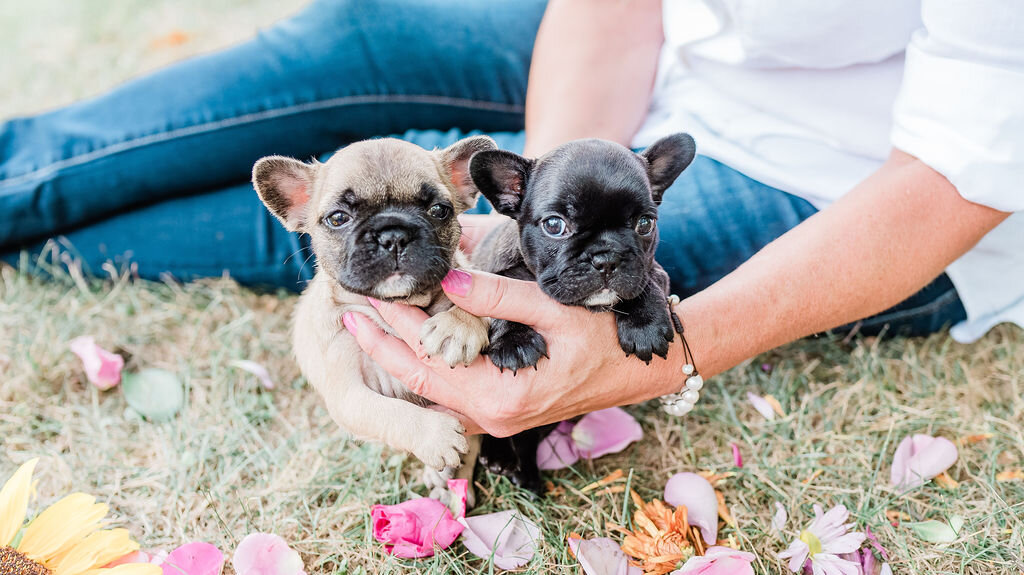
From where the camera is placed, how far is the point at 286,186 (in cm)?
228

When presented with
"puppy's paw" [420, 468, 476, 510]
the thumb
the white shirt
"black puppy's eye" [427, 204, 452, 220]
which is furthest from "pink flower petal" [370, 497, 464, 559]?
the white shirt

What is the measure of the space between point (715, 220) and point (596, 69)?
839 mm

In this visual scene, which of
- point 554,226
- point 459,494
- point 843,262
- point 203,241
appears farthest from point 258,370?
point 843,262

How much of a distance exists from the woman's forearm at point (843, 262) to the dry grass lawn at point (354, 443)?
579 mm

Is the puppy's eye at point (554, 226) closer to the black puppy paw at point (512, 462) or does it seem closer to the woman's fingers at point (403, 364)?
the woman's fingers at point (403, 364)

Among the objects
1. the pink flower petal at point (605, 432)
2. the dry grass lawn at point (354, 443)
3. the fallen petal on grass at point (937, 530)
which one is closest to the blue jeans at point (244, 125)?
the dry grass lawn at point (354, 443)

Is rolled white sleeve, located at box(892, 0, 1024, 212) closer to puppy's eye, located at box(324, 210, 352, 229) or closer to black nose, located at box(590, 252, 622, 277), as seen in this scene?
black nose, located at box(590, 252, 622, 277)

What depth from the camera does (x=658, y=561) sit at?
7.05 ft

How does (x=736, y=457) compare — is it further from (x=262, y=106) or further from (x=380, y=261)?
(x=262, y=106)

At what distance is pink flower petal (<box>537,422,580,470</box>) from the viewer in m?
2.63

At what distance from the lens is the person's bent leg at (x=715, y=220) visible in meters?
2.89

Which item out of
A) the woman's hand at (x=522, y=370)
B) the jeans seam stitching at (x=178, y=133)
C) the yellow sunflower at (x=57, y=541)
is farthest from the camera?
the jeans seam stitching at (x=178, y=133)

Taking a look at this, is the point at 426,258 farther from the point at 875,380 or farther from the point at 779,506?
the point at 875,380

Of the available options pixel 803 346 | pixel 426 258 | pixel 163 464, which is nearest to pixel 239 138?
pixel 163 464
